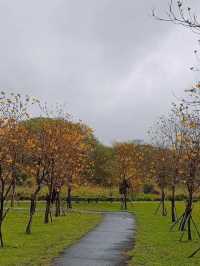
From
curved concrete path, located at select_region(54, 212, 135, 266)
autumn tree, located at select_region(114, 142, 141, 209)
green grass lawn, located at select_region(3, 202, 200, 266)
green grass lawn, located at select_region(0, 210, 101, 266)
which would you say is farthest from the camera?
autumn tree, located at select_region(114, 142, 141, 209)

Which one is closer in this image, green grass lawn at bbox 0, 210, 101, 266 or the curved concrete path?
the curved concrete path

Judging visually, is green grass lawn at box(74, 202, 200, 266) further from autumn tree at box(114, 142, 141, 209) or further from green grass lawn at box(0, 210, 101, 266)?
autumn tree at box(114, 142, 141, 209)

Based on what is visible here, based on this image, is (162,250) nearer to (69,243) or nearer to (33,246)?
(69,243)

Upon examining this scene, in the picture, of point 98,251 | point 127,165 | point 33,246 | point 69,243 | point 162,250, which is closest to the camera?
point 98,251

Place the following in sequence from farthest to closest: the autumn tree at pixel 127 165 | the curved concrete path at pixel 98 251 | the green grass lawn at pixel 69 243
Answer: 1. the autumn tree at pixel 127 165
2. the green grass lawn at pixel 69 243
3. the curved concrete path at pixel 98 251

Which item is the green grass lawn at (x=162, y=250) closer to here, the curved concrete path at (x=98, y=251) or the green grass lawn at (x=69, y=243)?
the green grass lawn at (x=69, y=243)

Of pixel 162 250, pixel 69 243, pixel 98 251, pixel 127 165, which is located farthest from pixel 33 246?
pixel 127 165

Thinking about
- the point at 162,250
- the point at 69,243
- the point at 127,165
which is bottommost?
the point at 162,250

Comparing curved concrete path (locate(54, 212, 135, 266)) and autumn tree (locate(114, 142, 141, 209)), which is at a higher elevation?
autumn tree (locate(114, 142, 141, 209))

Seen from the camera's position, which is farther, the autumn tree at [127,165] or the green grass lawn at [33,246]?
the autumn tree at [127,165]

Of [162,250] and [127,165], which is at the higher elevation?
[127,165]

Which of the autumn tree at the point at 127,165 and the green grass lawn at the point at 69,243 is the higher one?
the autumn tree at the point at 127,165

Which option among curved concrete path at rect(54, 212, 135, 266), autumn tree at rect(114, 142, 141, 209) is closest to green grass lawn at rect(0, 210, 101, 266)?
curved concrete path at rect(54, 212, 135, 266)

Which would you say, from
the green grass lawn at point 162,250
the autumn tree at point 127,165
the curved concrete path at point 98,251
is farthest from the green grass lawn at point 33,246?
the autumn tree at point 127,165
